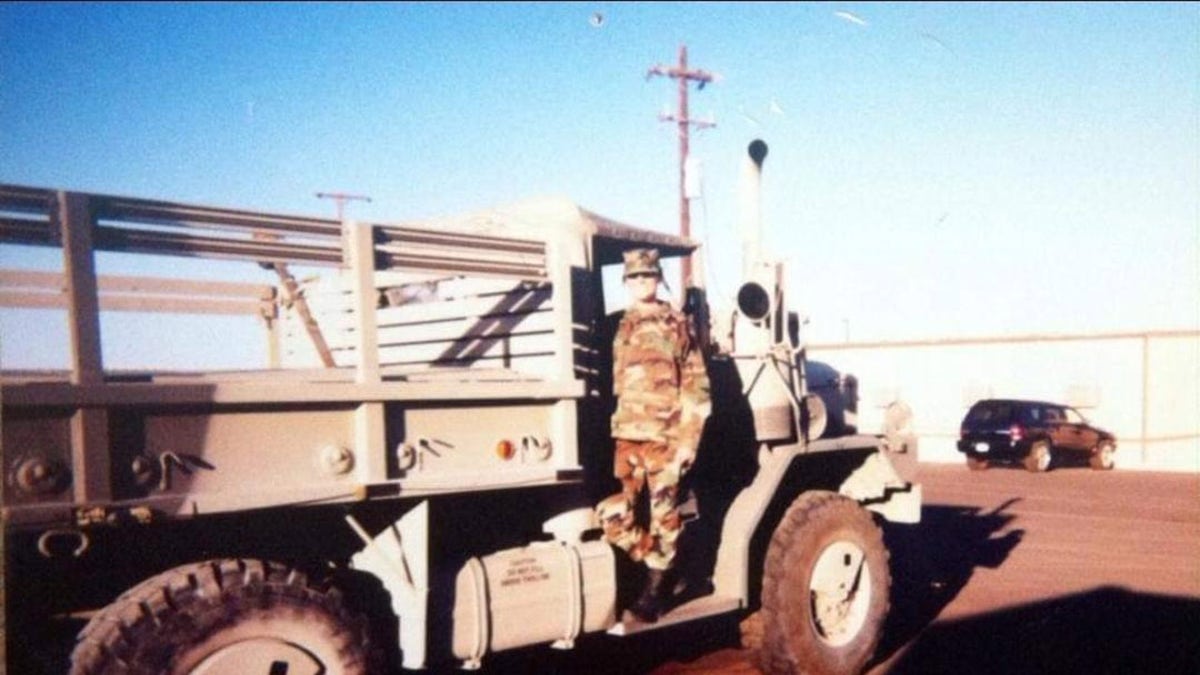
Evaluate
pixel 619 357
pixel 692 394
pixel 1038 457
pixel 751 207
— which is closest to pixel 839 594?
pixel 692 394

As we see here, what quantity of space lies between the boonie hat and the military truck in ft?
0.59

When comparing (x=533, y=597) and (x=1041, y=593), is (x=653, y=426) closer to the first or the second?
(x=533, y=597)

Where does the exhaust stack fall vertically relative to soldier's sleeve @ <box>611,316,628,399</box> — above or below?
above

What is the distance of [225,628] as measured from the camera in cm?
329

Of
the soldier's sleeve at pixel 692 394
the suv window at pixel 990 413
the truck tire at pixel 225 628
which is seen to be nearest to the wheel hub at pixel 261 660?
the truck tire at pixel 225 628

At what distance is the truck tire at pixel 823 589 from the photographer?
533cm

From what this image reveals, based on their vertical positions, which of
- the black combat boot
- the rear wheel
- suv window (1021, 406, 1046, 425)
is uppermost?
the black combat boot

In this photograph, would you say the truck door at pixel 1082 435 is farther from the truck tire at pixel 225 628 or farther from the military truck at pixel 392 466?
the truck tire at pixel 225 628

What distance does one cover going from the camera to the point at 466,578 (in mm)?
4137

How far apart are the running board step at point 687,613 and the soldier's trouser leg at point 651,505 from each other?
293 millimetres

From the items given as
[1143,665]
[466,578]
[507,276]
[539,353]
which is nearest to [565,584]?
[466,578]

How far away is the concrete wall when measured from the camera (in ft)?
86.5

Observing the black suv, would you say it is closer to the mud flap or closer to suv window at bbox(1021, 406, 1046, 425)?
suv window at bbox(1021, 406, 1046, 425)

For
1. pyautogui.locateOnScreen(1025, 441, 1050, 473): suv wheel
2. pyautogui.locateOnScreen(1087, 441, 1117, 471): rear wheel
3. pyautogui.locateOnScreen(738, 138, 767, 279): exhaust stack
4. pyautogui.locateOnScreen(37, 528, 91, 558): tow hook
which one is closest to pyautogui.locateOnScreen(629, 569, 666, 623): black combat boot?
pyautogui.locateOnScreen(738, 138, 767, 279): exhaust stack
